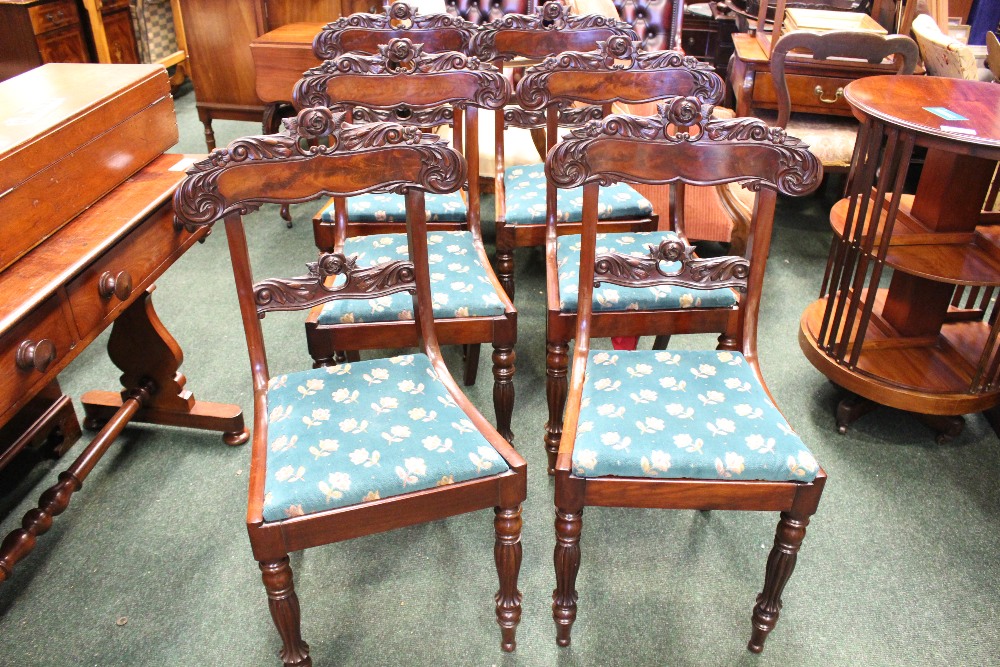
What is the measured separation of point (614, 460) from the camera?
4.86 feet

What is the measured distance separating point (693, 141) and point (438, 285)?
0.76m

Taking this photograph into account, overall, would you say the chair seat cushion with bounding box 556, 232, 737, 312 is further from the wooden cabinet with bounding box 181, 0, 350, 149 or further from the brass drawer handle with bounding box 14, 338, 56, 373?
the wooden cabinet with bounding box 181, 0, 350, 149

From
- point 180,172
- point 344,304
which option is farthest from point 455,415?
point 180,172

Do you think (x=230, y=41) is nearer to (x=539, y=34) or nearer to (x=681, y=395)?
(x=539, y=34)

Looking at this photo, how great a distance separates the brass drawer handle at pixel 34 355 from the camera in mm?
1411

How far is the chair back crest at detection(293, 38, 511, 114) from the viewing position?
6.81 feet

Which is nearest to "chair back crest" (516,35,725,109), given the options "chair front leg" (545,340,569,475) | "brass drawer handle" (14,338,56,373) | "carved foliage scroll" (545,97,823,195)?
"carved foliage scroll" (545,97,823,195)

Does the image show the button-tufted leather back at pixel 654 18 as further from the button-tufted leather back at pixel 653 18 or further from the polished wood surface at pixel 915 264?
the polished wood surface at pixel 915 264

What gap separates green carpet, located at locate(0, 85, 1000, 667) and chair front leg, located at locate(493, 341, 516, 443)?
0.17 m

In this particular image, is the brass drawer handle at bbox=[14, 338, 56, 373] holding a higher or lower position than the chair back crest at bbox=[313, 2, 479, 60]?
lower

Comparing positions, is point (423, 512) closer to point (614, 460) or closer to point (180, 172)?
point (614, 460)

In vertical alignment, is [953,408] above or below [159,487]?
above

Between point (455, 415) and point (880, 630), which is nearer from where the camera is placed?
point (455, 415)

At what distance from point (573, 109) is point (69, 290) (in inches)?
57.5
